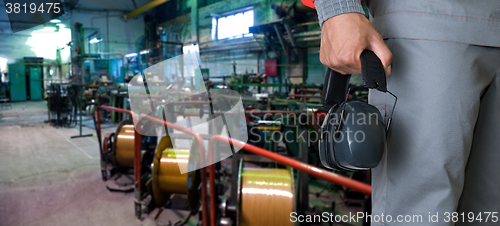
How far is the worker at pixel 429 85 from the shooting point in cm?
69

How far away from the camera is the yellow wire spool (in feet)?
7.73

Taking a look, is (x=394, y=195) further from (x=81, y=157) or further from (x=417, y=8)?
(x=81, y=157)

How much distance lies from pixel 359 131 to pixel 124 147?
12.5 ft

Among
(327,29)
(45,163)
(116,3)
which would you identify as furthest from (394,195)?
(116,3)

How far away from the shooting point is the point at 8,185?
376 centimetres

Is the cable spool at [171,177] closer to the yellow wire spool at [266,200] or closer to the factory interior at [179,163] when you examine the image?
the factory interior at [179,163]

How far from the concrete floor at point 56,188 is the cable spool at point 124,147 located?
41 cm

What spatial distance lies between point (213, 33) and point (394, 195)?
16194mm

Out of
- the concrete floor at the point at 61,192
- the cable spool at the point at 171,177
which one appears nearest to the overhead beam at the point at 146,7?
the concrete floor at the point at 61,192

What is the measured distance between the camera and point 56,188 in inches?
146

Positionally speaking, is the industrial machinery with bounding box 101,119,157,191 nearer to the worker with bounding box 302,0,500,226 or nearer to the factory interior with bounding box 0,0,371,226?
the factory interior with bounding box 0,0,371,226

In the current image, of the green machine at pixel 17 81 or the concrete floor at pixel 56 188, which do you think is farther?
the green machine at pixel 17 81

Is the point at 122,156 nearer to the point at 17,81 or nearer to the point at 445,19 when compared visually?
the point at 445,19

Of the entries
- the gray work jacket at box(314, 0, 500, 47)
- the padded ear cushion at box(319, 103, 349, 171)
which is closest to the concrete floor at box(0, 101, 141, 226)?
the padded ear cushion at box(319, 103, 349, 171)
